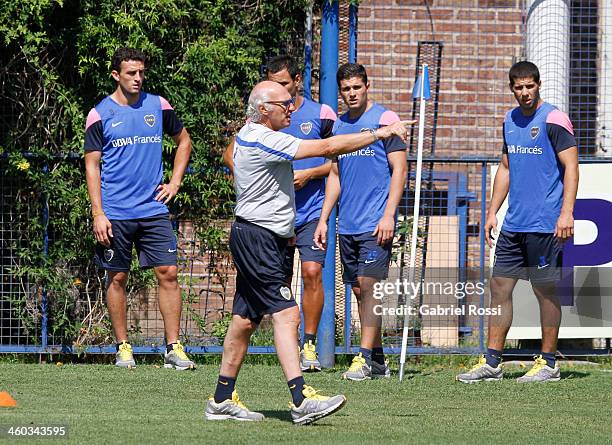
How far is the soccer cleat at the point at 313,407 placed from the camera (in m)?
5.74

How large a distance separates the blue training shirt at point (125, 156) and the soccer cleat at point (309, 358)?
1.48 meters

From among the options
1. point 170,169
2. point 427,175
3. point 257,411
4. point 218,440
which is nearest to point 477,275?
point 427,175

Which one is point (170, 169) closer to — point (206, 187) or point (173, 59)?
point (206, 187)

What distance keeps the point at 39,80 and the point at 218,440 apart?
506cm

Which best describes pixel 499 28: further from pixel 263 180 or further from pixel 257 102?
pixel 263 180

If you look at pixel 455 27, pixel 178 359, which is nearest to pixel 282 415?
pixel 178 359

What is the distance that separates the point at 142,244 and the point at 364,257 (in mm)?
1710

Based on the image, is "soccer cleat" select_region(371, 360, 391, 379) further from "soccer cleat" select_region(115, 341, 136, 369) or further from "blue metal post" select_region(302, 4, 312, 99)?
"blue metal post" select_region(302, 4, 312, 99)

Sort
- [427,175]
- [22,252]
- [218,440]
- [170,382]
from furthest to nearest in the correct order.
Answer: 1. [427,175]
2. [22,252]
3. [170,382]
4. [218,440]

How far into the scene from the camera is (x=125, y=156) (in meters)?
8.52

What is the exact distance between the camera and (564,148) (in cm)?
799

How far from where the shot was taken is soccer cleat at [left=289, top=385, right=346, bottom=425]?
5742 millimetres

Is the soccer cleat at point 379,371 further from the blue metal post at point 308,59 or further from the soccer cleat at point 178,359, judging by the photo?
the blue metal post at point 308,59

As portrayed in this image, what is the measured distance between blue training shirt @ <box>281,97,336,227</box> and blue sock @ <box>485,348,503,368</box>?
1584 millimetres
